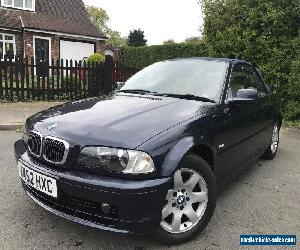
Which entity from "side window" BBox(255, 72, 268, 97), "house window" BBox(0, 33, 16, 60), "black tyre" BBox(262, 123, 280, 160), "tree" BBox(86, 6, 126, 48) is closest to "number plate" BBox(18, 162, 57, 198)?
"side window" BBox(255, 72, 268, 97)

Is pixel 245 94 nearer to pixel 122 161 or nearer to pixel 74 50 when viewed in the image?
pixel 122 161

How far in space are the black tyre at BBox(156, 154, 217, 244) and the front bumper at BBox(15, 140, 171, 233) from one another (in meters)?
0.21

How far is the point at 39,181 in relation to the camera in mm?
2869

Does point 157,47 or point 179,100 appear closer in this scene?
point 179,100

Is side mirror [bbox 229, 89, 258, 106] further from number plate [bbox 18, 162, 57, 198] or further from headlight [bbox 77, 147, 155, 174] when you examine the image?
number plate [bbox 18, 162, 57, 198]

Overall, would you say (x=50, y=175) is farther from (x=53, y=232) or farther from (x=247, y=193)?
(x=247, y=193)

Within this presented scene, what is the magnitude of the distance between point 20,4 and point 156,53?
878 cm

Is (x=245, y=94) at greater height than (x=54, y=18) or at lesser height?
lesser

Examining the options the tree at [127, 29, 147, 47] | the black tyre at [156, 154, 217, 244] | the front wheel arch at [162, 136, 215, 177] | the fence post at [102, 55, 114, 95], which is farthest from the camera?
the tree at [127, 29, 147, 47]

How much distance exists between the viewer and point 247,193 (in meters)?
4.16

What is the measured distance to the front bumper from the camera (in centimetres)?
252

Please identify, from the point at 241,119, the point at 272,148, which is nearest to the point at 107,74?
the point at 272,148

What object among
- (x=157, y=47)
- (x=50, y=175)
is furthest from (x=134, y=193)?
(x=157, y=47)

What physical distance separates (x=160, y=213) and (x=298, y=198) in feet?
7.03
